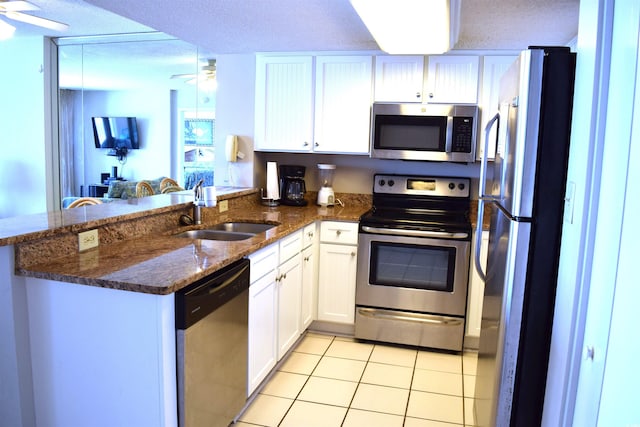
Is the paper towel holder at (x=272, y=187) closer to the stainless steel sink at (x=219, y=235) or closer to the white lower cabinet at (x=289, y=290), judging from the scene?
the white lower cabinet at (x=289, y=290)

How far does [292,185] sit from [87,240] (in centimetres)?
203

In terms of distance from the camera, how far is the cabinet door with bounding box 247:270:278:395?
247 centimetres

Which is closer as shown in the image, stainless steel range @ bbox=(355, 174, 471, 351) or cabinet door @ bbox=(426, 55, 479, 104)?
stainless steel range @ bbox=(355, 174, 471, 351)

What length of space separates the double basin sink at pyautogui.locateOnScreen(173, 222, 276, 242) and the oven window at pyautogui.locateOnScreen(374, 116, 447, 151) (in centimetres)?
116

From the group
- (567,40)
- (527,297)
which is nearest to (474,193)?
(567,40)

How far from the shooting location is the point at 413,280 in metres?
3.43

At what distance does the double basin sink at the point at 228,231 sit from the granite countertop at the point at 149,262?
2.9 inches

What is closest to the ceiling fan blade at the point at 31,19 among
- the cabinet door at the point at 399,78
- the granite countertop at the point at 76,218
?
the granite countertop at the point at 76,218

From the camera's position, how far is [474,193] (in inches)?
156

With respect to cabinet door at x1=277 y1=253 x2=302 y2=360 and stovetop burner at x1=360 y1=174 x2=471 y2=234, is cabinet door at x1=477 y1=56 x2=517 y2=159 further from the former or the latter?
cabinet door at x1=277 y1=253 x2=302 y2=360

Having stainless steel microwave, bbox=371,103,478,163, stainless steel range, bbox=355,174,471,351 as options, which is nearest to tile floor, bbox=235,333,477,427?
stainless steel range, bbox=355,174,471,351

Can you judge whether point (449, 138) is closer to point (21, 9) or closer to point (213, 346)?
point (213, 346)

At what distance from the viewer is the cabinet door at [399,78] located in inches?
141

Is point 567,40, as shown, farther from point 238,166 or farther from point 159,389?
point 159,389
